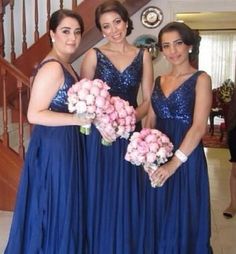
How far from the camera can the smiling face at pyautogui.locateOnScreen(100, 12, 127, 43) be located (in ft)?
6.72

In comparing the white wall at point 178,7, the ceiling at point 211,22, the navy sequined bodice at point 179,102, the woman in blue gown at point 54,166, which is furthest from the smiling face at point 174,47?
the ceiling at point 211,22

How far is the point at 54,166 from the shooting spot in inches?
79.6

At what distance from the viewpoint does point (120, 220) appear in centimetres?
215

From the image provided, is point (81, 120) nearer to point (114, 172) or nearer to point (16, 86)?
point (114, 172)

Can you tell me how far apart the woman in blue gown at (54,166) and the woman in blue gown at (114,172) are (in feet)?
0.24

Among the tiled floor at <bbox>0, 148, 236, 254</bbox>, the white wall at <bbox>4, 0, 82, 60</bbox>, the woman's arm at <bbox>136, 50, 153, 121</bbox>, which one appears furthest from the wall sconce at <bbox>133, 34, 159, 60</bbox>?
the woman's arm at <bbox>136, 50, 153, 121</bbox>

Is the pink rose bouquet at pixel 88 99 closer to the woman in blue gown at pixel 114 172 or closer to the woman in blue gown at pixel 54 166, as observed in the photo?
the woman in blue gown at pixel 54 166

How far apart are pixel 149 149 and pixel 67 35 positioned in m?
0.69

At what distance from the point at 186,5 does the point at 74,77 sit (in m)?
3.40

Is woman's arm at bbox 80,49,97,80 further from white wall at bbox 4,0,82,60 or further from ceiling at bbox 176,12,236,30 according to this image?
ceiling at bbox 176,12,236,30

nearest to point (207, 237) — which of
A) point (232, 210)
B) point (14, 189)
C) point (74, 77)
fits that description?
point (74, 77)

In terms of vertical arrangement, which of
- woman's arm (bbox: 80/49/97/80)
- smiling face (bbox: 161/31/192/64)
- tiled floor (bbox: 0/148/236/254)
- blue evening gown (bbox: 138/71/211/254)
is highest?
smiling face (bbox: 161/31/192/64)

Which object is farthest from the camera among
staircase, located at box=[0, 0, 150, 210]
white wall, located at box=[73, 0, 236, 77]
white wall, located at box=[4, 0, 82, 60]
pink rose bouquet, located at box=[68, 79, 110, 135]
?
white wall, located at box=[73, 0, 236, 77]

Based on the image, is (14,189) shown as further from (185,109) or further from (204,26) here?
(204,26)
